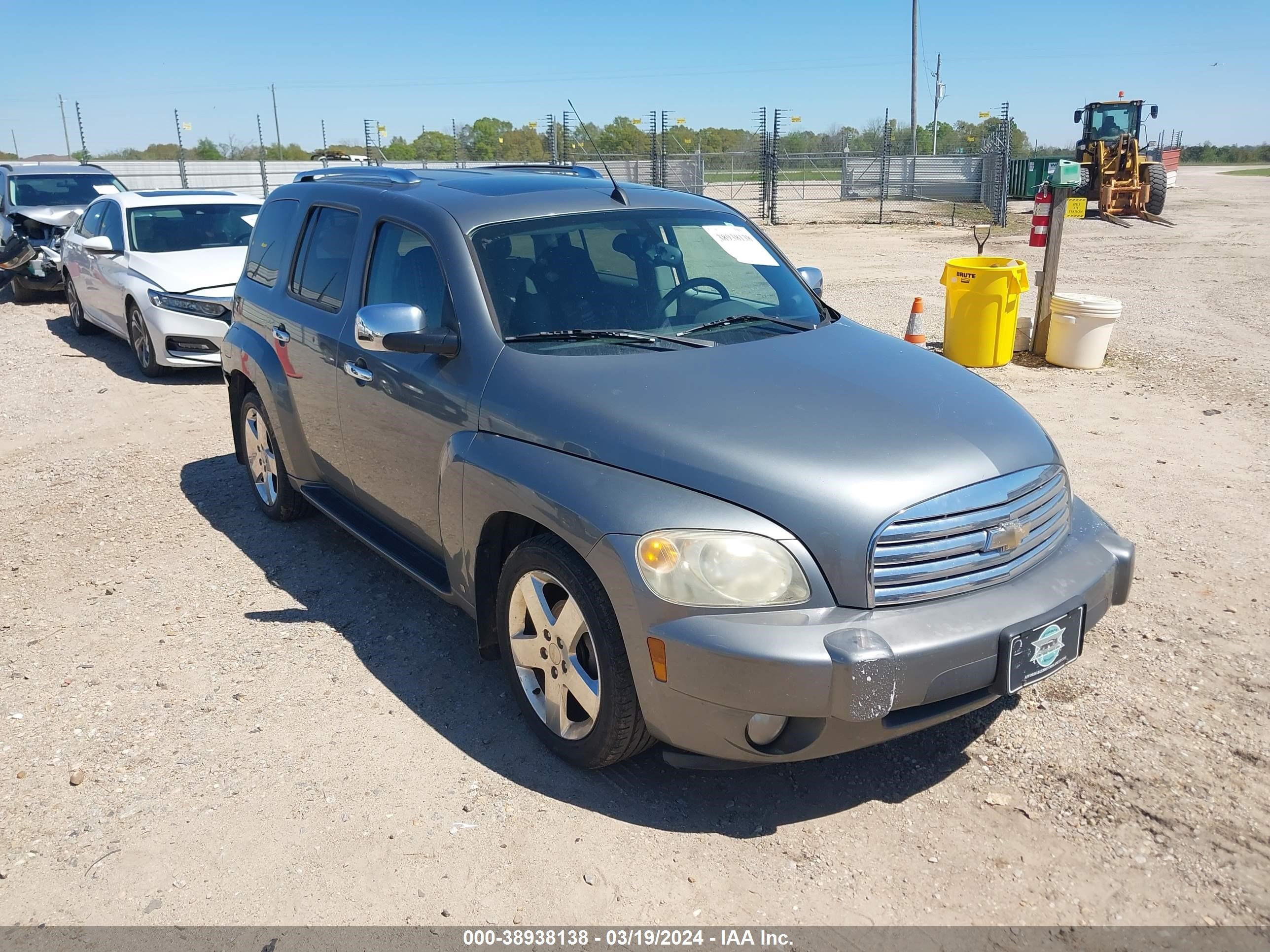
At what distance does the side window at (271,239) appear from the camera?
518 cm

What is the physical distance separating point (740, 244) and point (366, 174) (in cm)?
190

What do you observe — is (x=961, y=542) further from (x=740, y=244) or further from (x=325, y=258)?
(x=325, y=258)

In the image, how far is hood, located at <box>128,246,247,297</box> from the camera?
373 inches

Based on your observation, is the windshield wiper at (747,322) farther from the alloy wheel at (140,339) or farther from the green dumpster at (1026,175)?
the green dumpster at (1026,175)

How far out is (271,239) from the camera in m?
5.37

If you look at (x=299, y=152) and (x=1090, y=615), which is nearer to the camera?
(x=1090, y=615)

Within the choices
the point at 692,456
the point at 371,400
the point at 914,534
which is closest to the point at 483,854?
the point at 692,456

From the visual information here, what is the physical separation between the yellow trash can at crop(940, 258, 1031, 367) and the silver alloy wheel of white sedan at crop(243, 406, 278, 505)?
6.21 m

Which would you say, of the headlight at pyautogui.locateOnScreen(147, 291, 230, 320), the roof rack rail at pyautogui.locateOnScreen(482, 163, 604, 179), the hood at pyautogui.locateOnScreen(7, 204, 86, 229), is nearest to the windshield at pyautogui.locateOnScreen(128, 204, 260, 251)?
the headlight at pyautogui.locateOnScreen(147, 291, 230, 320)

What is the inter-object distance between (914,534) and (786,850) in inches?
40.8

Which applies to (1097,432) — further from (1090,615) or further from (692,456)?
(692,456)

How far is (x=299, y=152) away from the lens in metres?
60.9

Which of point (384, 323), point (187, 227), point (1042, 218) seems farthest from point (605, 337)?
point (187, 227)

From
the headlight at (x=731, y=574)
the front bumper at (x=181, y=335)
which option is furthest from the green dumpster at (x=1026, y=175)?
the headlight at (x=731, y=574)
